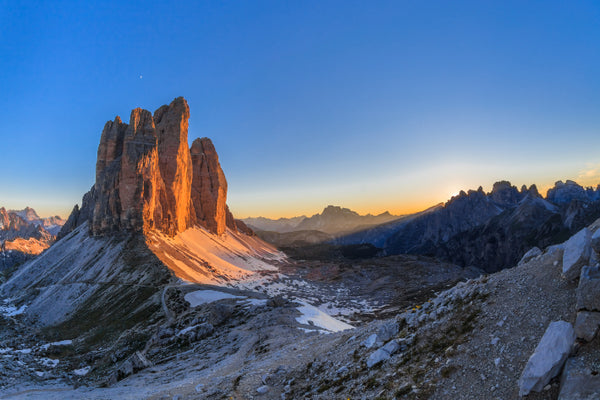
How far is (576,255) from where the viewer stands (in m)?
9.95

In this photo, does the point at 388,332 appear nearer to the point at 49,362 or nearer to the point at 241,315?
the point at 241,315

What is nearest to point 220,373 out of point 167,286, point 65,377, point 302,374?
point 302,374

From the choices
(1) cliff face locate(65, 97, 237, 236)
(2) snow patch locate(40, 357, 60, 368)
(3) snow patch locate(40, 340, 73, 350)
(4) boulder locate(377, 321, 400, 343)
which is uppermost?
(1) cliff face locate(65, 97, 237, 236)

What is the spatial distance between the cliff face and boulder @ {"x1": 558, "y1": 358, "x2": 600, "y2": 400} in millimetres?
101682

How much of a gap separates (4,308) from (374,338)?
99693 mm

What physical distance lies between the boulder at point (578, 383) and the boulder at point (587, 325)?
0.74 meters

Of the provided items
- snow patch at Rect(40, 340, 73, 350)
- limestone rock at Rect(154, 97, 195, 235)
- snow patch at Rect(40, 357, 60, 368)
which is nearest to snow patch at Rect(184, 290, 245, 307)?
snow patch at Rect(40, 357, 60, 368)

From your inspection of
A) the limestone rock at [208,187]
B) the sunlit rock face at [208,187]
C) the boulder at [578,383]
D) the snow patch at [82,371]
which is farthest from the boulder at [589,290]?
the sunlit rock face at [208,187]

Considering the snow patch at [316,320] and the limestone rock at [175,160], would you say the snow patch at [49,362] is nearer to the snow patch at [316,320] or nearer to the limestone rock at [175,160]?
the snow patch at [316,320]

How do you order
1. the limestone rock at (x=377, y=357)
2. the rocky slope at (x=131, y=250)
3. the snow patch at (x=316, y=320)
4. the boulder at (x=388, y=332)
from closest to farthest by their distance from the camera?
the limestone rock at (x=377, y=357) → the boulder at (x=388, y=332) → the snow patch at (x=316, y=320) → the rocky slope at (x=131, y=250)

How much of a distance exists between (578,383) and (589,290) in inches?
107

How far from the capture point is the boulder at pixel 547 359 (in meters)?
7.64

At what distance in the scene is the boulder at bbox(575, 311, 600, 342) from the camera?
784 centimetres

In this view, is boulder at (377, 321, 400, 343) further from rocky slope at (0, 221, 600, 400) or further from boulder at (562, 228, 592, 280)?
boulder at (562, 228, 592, 280)
